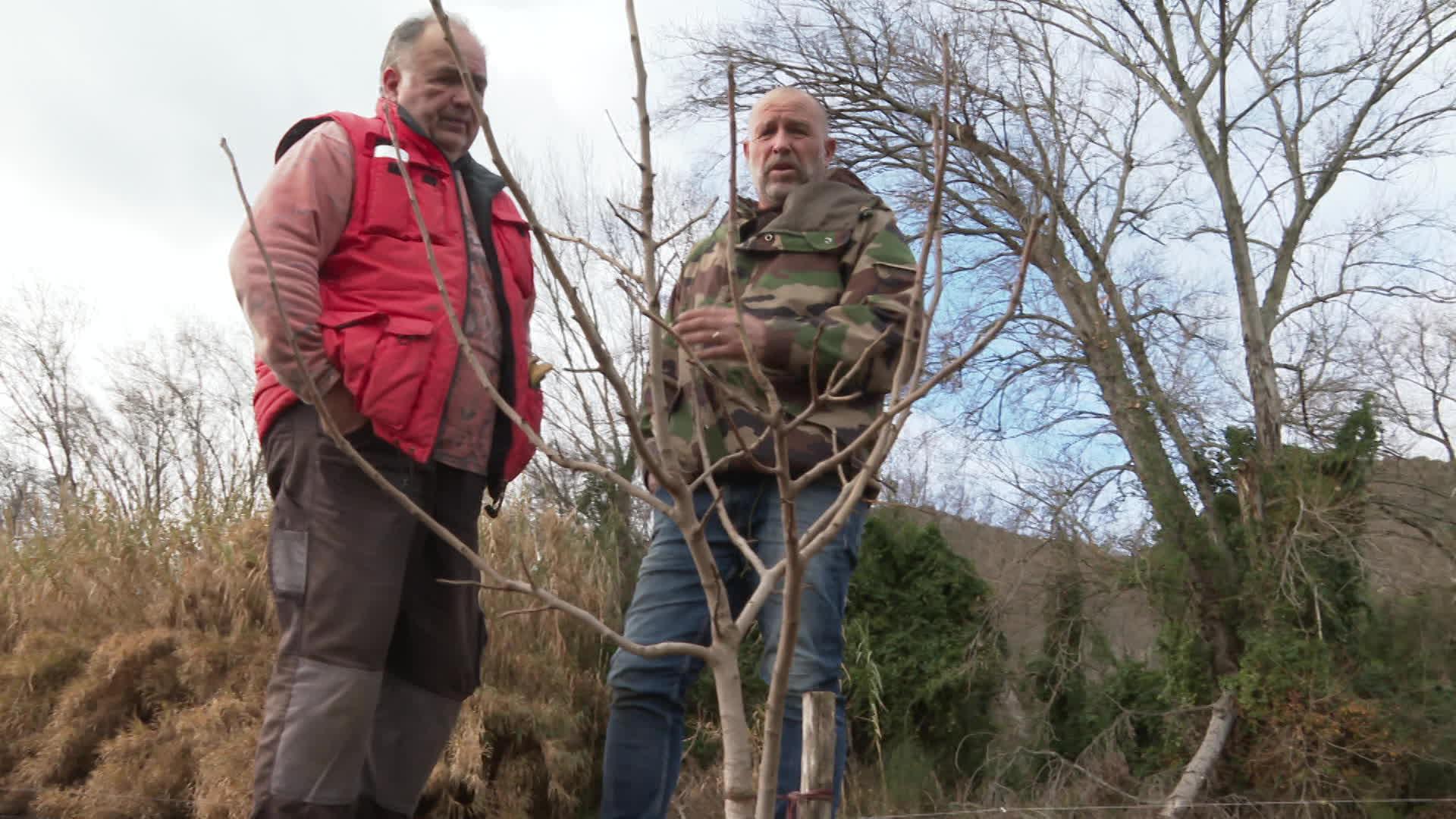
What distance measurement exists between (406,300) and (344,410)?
0.21 meters

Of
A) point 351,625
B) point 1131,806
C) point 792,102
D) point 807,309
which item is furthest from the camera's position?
point 1131,806

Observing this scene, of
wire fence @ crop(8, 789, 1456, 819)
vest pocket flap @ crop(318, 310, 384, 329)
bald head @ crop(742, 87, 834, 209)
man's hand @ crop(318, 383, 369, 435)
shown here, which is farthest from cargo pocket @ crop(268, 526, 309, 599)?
wire fence @ crop(8, 789, 1456, 819)

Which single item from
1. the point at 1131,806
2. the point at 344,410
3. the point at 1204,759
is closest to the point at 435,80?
the point at 344,410

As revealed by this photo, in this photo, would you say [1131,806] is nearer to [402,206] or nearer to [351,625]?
[351,625]

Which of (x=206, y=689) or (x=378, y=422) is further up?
(x=378, y=422)

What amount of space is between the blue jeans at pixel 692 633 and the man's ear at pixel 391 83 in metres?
0.94

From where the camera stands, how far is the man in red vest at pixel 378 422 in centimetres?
166

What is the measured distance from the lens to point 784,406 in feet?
5.80

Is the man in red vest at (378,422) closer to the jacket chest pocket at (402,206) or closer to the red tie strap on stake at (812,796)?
the jacket chest pocket at (402,206)

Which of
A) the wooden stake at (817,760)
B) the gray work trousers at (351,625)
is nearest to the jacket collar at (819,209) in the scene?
the gray work trousers at (351,625)

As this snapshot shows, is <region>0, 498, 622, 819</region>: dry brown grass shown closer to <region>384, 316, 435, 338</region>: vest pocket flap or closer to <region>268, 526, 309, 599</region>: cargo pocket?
<region>268, 526, 309, 599</region>: cargo pocket

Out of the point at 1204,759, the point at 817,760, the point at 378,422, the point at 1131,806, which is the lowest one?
the point at 1131,806

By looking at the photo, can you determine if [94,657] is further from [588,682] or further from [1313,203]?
[1313,203]

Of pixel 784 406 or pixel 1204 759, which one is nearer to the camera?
pixel 784 406
